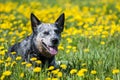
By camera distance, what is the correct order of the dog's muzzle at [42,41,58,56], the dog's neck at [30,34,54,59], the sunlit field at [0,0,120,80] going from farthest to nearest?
the dog's neck at [30,34,54,59] < the dog's muzzle at [42,41,58,56] < the sunlit field at [0,0,120,80]

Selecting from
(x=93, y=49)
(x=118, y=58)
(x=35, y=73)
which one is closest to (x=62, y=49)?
(x=93, y=49)

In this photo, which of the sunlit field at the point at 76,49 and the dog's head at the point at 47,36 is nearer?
the sunlit field at the point at 76,49

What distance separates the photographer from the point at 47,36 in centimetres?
762

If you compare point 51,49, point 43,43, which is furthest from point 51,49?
point 43,43

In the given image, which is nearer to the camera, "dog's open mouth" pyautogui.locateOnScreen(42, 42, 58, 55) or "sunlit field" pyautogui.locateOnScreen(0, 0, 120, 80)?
"sunlit field" pyautogui.locateOnScreen(0, 0, 120, 80)

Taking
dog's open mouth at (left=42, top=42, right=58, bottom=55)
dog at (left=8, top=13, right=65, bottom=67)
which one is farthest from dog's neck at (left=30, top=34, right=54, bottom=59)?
dog's open mouth at (left=42, top=42, right=58, bottom=55)

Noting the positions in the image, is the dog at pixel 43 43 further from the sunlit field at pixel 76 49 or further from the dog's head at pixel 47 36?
the sunlit field at pixel 76 49

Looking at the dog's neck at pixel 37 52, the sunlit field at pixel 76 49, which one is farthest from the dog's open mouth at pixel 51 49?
the sunlit field at pixel 76 49

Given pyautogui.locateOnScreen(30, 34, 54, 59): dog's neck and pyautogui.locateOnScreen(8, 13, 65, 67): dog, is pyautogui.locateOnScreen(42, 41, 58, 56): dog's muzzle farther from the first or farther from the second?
pyautogui.locateOnScreen(30, 34, 54, 59): dog's neck

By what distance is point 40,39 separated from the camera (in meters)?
7.62

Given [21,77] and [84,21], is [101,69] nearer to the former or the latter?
[21,77]

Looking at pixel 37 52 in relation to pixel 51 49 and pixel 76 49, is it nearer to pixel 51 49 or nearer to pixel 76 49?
pixel 51 49

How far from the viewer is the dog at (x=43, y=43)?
24.5ft

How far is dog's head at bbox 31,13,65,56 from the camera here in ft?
24.4
